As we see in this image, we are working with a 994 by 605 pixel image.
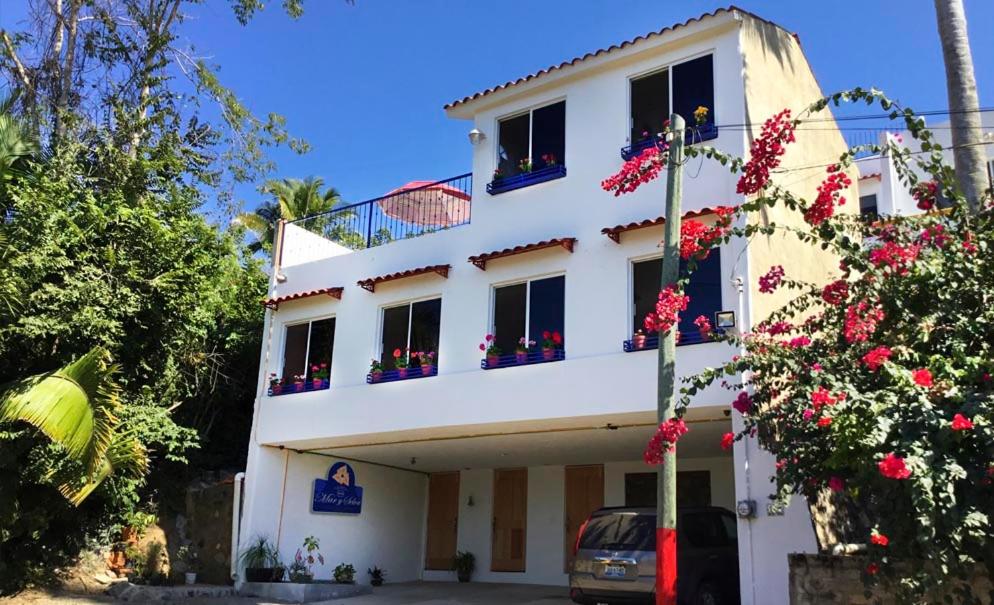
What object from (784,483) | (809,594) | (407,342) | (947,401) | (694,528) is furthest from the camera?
(407,342)

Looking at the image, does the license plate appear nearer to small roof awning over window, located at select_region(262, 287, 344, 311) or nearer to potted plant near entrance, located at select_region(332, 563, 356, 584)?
potted plant near entrance, located at select_region(332, 563, 356, 584)

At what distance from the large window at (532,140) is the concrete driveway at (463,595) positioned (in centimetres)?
732

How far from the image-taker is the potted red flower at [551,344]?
12523mm

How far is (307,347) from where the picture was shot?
16297 millimetres

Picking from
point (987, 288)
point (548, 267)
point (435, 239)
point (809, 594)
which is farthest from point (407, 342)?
point (987, 288)

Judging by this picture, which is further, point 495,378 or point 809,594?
point 495,378

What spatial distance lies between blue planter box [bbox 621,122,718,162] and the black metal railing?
3129mm

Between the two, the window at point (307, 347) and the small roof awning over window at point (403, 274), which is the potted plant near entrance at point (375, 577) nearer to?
the window at point (307, 347)

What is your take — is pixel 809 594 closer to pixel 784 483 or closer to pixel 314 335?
pixel 784 483

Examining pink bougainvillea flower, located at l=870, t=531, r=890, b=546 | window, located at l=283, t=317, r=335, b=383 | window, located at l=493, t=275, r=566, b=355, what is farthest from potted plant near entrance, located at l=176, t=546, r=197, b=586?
pink bougainvillea flower, located at l=870, t=531, r=890, b=546

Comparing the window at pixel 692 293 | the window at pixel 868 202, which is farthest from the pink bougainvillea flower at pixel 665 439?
the window at pixel 868 202

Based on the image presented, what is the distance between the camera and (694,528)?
35.4 ft

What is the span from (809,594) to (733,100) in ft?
22.9

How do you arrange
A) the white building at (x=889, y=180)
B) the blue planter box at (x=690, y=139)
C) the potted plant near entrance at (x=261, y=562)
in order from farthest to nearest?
the white building at (x=889, y=180)
the potted plant near entrance at (x=261, y=562)
the blue planter box at (x=690, y=139)
